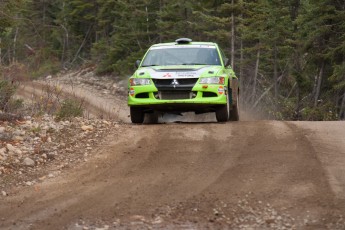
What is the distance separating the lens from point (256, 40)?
34062mm

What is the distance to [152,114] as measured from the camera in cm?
1373

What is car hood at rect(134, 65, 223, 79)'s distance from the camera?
12.0 metres

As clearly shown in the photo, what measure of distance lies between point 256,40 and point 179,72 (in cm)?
2275

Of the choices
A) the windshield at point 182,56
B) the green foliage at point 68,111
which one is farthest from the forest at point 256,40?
the windshield at point 182,56

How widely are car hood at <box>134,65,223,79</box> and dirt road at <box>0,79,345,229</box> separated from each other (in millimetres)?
2241

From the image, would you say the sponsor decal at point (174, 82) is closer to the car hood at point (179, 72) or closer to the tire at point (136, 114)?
the car hood at point (179, 72)

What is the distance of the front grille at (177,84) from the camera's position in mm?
11891

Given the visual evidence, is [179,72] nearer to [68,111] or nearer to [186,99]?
[186,99]

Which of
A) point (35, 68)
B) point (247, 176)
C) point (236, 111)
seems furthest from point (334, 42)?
point (35, 68)

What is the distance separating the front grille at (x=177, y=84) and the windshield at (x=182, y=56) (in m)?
1.01

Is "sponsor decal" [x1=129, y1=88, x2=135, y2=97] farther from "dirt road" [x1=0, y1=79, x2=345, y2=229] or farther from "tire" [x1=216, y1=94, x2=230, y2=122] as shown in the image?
"dirt road" [x1=0, y1=79, x2=345, y2=229]

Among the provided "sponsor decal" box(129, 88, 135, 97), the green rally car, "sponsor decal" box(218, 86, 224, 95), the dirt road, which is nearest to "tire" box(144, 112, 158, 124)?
the green rally car

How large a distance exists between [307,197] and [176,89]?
18.8 feet

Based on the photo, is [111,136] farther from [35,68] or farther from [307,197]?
[35,68]
